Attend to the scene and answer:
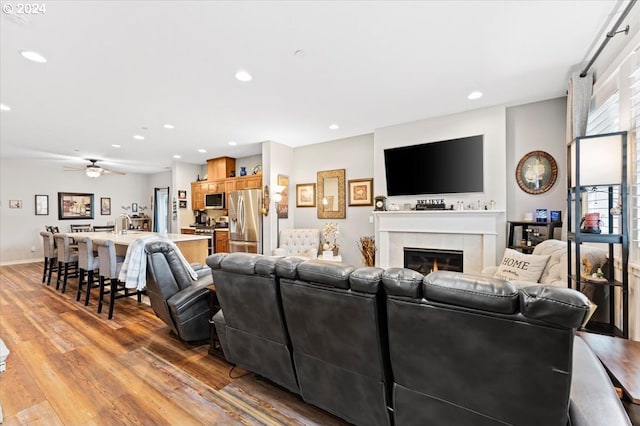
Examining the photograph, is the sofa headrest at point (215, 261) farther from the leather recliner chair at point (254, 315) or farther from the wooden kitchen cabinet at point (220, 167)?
the wooden kitchen cabinet at point (220, 167)

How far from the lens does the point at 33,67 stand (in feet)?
9.33

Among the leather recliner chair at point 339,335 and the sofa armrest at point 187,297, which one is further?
the sofa armrest at point 187,297

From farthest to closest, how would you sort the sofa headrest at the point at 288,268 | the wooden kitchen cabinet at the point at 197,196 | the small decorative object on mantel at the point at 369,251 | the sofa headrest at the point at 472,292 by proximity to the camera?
1. the wooden kitchen cabinet at the point at 197,196
2. the small decorative object on mantel at the point at 369,251
3. the sofa headrest at the point at 288,268
4. the sofa headrest at the point at 472,292

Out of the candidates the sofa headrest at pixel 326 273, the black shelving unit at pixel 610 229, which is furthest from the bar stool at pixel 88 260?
the black shelving unit at pixel 610 229

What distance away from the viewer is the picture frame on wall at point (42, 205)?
797 cm

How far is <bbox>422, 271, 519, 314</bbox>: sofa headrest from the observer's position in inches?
43.0

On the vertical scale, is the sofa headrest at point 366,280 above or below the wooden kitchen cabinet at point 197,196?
below

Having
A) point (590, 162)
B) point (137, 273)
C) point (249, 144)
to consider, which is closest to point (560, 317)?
point (590, 162)

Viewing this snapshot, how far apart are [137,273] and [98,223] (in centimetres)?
837

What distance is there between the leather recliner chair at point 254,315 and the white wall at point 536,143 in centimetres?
382

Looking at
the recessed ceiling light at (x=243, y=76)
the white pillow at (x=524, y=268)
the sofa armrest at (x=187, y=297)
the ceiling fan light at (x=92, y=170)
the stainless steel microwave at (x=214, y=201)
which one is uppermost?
the recessed ceiling light at (x=243, y=76)

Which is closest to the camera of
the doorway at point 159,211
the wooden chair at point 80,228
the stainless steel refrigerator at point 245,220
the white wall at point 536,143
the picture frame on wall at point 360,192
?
the white wall at point 536,143

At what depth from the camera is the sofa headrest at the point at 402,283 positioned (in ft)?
4.22

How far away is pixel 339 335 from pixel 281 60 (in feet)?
8.36
